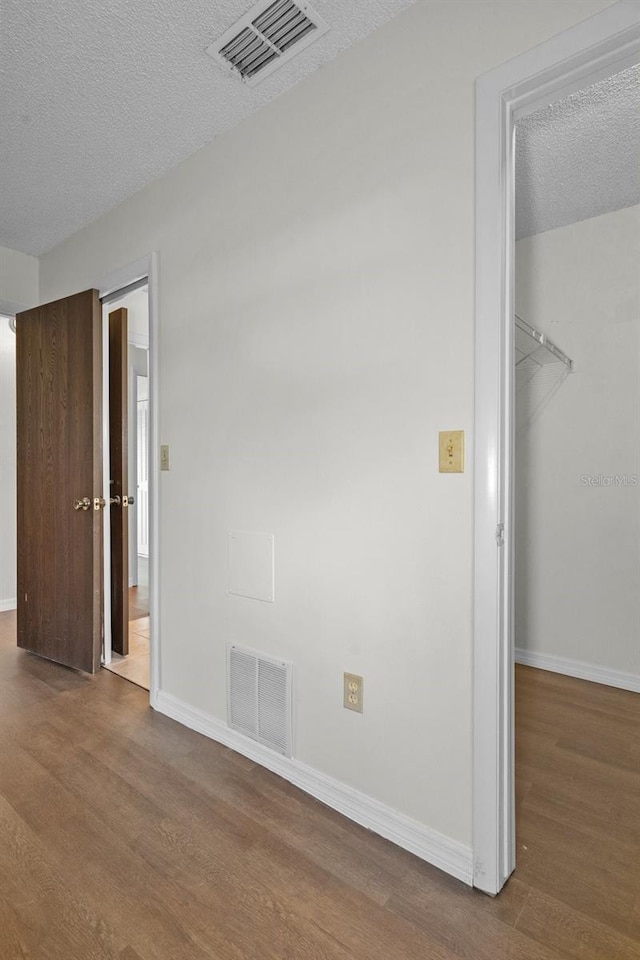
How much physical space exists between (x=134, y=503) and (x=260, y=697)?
2160 millimetres

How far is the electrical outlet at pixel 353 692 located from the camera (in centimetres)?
182

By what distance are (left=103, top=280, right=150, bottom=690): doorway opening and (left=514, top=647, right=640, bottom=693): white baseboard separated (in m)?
2.26

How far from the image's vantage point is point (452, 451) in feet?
5.19

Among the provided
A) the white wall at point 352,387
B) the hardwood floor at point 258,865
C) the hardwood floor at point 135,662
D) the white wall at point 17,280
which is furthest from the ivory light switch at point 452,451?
the white wall at point 17,280

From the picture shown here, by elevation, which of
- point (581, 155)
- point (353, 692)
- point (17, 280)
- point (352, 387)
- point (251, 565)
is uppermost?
point (581, 155)

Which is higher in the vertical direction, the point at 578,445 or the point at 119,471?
the point at 578,445

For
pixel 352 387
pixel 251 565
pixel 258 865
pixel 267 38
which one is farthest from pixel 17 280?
pixel 258 865

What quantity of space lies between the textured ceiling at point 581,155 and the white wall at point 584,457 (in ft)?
0.66

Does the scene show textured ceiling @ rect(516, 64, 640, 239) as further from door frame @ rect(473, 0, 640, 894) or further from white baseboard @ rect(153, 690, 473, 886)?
white baseboard @ rect(153, 690, 473, 886)

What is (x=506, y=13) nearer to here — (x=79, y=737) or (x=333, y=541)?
(x=333, y=541)

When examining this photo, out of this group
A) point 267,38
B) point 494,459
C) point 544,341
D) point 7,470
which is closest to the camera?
point 494,459

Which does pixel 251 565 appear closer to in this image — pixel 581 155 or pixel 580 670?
pixel 580 670

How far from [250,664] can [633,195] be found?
2.99 meters

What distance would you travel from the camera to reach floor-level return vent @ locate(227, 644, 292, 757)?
2.05m
